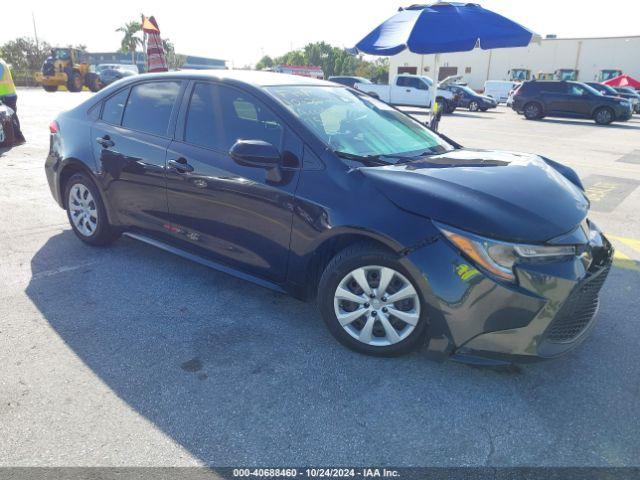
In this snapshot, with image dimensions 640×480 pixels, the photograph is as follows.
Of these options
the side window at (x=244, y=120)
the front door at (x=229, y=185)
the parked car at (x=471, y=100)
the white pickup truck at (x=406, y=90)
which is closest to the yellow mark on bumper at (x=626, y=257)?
the front door at (x=229, y=185)

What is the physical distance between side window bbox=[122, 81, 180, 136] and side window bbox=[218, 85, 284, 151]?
1.74 ft

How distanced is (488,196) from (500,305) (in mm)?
603

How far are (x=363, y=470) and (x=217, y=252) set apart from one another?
6.27 ft

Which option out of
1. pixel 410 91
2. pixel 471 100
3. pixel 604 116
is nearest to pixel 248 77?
pixel 604 116

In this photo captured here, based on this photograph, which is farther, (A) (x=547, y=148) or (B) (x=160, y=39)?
(A) (x=547, y=148)

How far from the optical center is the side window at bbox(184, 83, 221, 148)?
3.50 m

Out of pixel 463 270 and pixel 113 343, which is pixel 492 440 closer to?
pixel 463 270

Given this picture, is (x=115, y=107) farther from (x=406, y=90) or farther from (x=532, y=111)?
(x=406, y=90)

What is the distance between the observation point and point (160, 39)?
35.2 feet

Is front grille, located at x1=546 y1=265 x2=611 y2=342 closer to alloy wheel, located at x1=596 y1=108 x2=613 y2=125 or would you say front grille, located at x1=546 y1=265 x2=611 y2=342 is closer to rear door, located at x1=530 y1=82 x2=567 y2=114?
alloy wheel, located at x1=596 y1=108 x2=613 y2=125

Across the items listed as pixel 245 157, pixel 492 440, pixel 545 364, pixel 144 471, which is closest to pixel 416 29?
pixel 245 157

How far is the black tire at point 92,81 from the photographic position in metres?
30.9

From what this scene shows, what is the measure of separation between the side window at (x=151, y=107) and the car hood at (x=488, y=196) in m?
1.80

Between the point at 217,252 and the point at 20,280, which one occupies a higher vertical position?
the point at 217,252
